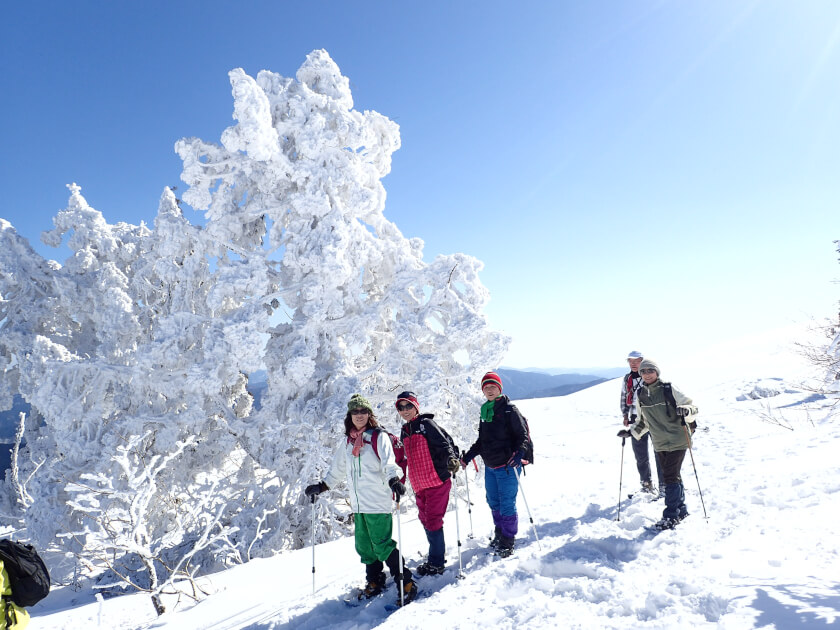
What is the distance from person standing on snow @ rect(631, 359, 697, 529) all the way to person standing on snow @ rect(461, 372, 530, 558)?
1.95m

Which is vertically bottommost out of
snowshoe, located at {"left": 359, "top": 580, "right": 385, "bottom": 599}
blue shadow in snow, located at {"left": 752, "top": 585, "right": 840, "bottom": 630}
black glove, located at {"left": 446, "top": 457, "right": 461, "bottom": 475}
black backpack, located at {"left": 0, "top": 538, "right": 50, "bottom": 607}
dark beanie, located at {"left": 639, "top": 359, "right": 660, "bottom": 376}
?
snowshoe, located at {"left": 359, "top": 580, "right": 385, "bottom": 599}

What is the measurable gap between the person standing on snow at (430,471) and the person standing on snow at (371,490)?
260 mm

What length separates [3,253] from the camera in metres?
14.1

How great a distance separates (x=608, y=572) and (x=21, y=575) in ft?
16.0

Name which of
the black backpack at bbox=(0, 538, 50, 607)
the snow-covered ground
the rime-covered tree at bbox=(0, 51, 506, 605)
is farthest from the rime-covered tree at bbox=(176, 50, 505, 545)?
the black backpack at bbox=(0, 538, 50, 607)

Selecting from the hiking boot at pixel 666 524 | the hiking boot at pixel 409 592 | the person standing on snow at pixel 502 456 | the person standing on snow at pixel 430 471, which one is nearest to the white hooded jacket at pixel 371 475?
the person standing on snow at pixel 430 471

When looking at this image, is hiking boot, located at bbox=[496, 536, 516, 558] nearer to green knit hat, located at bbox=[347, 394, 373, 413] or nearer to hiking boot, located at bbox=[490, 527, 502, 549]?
hiking boot, located at bbox=[490, 527, 502, 549]

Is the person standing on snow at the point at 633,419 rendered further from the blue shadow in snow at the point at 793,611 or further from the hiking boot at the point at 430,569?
the hiking boot at the point at 430,569

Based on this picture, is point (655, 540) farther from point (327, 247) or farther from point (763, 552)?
point (327, 247)

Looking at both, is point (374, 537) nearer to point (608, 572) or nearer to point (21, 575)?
point (608, 572)

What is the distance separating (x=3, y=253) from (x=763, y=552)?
69.1 feet

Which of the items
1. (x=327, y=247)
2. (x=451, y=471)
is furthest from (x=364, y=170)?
(x=451, y=471)

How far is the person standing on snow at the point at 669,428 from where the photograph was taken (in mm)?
5281

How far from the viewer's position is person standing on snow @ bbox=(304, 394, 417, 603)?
14.4 ft
